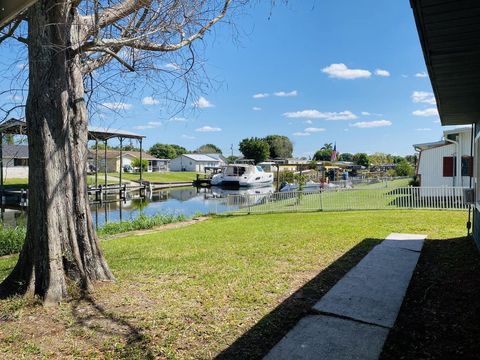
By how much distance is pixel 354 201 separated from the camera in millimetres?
17078

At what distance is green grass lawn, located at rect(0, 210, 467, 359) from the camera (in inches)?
136

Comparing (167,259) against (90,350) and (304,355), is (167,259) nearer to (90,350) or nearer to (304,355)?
(90,350)

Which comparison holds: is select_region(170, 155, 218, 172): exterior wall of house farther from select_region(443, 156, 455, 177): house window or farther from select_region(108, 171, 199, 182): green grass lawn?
select_region(443, 156, 455, 177): house window

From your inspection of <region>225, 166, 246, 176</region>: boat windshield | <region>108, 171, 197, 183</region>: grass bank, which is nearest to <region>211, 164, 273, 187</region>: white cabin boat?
<region>225, 166, 246, 176</region>: boat windshield

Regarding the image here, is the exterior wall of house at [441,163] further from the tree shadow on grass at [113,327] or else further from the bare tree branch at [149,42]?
the tree shadow on grass at [113,327]

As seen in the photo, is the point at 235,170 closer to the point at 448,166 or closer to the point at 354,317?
the point at 448,166

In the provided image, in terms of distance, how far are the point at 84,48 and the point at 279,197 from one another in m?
15.7

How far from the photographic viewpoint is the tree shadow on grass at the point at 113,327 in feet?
10.9

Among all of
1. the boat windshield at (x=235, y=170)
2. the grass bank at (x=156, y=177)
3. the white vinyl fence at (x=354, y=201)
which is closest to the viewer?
the white vinyl fence at (x=354, y=201)

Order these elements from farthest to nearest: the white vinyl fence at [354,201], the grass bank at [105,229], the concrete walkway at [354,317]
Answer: the white vinyl fence at [354,201] → the grass bank at [105,229] → the concrete walkway at [354,317]

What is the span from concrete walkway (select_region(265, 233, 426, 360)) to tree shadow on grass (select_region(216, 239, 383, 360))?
0.10 m

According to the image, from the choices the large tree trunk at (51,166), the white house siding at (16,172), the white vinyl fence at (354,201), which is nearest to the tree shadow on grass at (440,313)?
the large tree trunk at (51,166)

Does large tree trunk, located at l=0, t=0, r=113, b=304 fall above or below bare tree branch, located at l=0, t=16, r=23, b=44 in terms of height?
below

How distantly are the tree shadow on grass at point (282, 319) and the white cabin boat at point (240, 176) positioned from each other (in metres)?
41.0
